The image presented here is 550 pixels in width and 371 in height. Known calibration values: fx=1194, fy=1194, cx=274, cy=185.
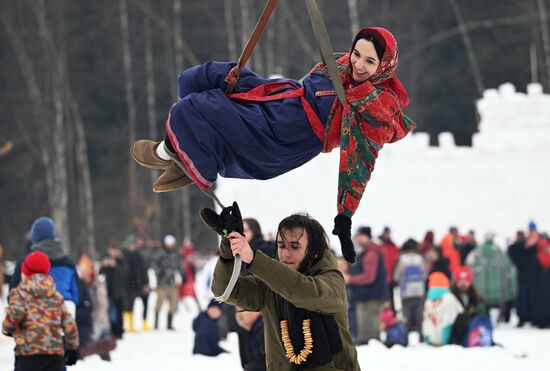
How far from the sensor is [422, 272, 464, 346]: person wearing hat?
10.9 m

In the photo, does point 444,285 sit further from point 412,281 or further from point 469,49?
point 469,49

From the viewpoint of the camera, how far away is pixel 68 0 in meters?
32.6

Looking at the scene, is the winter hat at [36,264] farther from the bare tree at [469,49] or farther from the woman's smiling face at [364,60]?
the bare tree at [469,49]

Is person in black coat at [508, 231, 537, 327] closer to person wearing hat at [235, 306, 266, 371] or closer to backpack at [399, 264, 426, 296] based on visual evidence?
backpack at [399, 264, 426, 296]

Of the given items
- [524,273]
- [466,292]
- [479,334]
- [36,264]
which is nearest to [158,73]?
[524,273]

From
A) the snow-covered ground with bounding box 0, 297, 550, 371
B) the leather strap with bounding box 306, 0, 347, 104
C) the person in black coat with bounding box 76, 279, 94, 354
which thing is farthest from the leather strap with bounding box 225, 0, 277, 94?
the person in black coat with bounding box 76, 279, 94, 354

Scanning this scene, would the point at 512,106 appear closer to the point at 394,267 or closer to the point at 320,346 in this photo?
the point at 394,267

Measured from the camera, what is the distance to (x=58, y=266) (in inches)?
338

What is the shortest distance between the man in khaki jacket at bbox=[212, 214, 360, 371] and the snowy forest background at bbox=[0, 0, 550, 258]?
23.9 metres

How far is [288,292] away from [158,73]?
99.9 ft

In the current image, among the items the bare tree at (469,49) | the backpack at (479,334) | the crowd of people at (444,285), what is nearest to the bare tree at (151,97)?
the bare tree at (469,49)

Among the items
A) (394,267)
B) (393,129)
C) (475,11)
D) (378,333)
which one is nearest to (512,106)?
(394,267)

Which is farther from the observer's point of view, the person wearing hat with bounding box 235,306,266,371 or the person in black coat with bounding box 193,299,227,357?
the person in black coat with bounding box 193,299,227,357

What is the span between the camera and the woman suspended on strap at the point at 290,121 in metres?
5.03
